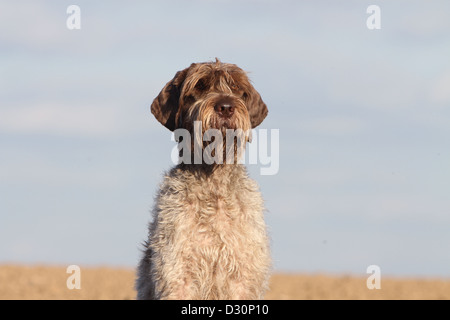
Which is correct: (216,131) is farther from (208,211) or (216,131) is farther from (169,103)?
(208,211)

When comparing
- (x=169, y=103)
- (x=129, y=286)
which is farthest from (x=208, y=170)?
(x=129, y=286)

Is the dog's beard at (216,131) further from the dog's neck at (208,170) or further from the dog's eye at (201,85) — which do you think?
the dog's eye at (201,85)

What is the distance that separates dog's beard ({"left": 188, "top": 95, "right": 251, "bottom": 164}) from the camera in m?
9.41

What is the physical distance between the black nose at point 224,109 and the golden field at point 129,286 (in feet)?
42.2

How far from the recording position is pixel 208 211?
9.78 m

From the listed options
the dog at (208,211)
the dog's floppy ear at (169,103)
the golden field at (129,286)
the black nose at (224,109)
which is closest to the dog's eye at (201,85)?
the dog at (208,211)

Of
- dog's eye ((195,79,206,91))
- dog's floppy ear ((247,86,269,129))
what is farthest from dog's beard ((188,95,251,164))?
dog's floppy ear ((247,86,269,129))

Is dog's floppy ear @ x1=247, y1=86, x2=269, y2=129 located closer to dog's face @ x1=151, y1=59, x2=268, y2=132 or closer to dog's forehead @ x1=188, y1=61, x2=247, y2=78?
dog's face @ x1=151, y1=59, x2=268, y2=132

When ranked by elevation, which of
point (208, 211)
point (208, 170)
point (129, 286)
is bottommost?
point (129, 286)

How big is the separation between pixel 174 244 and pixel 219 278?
32.5 inches

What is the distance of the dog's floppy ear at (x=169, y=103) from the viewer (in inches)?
397

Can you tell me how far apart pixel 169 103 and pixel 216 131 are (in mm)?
1067

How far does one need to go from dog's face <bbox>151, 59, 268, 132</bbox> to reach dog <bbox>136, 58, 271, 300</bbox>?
0.6 inches
